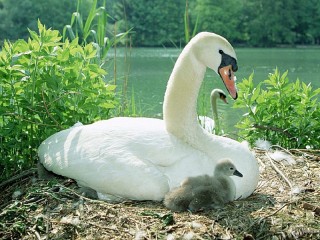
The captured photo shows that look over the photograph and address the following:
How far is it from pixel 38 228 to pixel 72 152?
77 centimetres

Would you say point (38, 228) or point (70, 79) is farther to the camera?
point (70, 79)

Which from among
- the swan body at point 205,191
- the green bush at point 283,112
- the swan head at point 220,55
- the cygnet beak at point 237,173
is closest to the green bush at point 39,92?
the swan head at point 220,55

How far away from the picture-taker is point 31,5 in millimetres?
45062

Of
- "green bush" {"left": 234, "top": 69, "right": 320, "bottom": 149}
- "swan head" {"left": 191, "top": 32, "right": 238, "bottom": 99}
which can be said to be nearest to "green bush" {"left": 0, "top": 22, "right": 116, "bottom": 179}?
"swan head" {"left": 191, "top": 32, "right": 238, "bottom": 99}

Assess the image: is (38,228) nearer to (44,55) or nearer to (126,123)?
(126,123)

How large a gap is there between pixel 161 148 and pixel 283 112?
2.42 meters

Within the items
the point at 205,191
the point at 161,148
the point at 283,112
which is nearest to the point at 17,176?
the point at 161,148

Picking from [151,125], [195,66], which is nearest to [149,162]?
[151,125]

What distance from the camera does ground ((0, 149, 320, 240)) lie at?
13.4 feet

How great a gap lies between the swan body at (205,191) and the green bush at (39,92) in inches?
60.5

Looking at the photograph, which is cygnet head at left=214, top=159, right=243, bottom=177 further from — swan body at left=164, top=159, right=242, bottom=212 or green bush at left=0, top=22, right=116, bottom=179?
green bush at left=0, top=22, right=116, bottom=179

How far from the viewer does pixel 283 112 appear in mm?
6516

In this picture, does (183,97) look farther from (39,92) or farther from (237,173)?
(39,92)

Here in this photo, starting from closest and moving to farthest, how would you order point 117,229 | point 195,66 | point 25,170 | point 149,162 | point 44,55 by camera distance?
point 117,229 → point 149,162 → point 195,66 → point 44,55 → point 25,170
